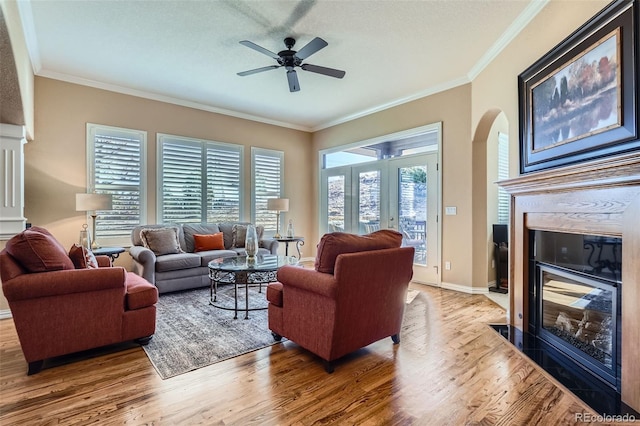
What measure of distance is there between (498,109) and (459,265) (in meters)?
2.16

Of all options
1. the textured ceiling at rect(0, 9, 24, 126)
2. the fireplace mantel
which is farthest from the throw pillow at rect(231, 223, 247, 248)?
the fireplace mantel

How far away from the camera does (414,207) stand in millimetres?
5145

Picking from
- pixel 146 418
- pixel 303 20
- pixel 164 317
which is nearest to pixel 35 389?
pixel 146 418

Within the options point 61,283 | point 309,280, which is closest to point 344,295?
point 309,280

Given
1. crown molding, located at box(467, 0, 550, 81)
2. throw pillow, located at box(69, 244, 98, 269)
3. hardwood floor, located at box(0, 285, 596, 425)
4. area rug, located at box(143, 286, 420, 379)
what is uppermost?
crown molding, located at box(467, 0, 550, 81)

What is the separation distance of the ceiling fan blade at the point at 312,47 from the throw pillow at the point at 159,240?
3134 millimetres

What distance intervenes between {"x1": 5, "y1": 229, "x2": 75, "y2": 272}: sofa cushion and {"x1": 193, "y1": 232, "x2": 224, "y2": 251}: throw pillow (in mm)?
2604

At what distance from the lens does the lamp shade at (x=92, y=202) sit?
3988 mm

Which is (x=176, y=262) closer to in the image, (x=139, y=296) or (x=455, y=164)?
(x=139, y=296)

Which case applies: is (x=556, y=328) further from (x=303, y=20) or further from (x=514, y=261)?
(x=303, y=20)

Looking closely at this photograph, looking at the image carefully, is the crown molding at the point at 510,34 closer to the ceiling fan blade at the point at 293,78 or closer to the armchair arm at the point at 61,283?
the ceiling fan blade at the point at 293,78

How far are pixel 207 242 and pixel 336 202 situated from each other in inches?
108

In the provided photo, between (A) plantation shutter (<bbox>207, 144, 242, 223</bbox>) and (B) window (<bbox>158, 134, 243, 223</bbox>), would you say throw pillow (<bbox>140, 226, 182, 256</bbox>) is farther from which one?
(A) plantation shutter (<bbox>207, 144, 242, 223</bbox>)

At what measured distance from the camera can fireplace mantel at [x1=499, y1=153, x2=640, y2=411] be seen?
6.06 feet
